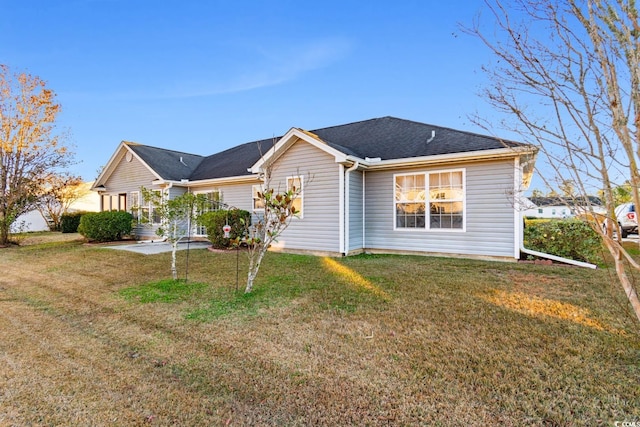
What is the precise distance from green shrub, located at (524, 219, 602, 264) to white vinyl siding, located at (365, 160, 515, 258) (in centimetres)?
127

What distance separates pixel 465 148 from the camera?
8.66 m

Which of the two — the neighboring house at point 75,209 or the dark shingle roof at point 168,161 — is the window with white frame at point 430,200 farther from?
the neighboring house at point 75,209

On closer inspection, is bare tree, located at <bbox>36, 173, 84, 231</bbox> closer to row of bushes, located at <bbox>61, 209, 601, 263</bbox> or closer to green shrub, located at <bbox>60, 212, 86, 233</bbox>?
green shrub, located at <bbox>60, 212, 86, 233</bbox>

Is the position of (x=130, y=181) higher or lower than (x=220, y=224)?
higher

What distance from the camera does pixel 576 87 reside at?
2637 millimetres

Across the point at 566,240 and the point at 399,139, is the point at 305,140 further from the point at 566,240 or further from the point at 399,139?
the point at 566,240

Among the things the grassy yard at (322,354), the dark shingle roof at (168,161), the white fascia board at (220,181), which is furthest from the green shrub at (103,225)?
the grassy yard at (322,354)

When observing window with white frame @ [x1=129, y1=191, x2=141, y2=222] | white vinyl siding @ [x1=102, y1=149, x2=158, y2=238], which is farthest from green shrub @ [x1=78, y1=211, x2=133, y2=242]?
white vinyl siding @ [x1=102, y1=149, x2=158, y2=238]

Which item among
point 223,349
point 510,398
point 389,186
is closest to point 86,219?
point 389,186

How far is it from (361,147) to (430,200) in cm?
337

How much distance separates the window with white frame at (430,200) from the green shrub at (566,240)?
84.7 inches

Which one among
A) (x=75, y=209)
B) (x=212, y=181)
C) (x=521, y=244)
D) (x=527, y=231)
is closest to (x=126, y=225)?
(x=212, y=181)

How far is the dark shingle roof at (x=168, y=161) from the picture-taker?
1471 cm

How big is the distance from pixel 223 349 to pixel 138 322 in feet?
5.39
